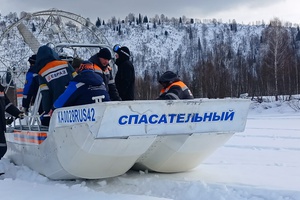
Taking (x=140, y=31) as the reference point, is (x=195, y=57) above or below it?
below

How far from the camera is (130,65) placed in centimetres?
633

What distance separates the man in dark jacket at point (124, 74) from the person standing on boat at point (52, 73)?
98 cm

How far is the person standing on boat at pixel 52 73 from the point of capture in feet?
18.1

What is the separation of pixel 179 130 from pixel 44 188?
162cm

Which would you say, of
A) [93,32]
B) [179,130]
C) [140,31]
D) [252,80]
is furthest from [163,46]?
[179,130]

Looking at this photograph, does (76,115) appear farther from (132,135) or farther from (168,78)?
(168,78)

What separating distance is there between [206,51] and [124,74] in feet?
325

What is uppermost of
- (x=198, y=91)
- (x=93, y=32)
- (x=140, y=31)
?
(x=140, y=31)

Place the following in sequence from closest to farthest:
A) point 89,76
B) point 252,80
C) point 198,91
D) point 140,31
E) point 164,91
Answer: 1. point 89,76
2. point 164,91
3. point 198,91
4. point 252,80
5. point 140,31

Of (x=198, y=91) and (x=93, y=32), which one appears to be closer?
(x=93, y=32)

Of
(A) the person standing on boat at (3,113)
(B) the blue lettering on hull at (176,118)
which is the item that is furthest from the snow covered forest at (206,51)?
(B) the blue lettering on hull at (176,118)

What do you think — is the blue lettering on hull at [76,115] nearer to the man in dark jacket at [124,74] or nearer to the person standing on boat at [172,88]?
the person standing on boat at [172,88]

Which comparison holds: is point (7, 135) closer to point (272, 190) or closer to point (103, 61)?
point (103, 61)

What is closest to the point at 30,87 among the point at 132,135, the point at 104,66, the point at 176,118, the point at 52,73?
the point at 52,73
